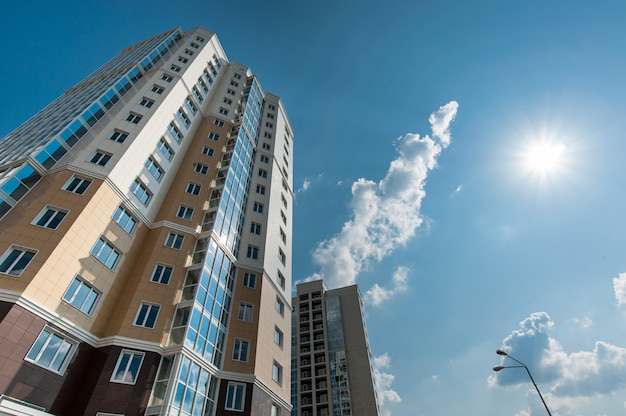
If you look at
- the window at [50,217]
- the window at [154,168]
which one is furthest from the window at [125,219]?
the window at [154,168]

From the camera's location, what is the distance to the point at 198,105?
1777 inches

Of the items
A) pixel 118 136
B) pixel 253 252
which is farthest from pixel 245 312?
pixel 118 136

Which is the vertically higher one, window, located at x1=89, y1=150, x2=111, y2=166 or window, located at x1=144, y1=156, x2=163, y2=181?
window, located at x1=144, y1=156, x2=163, y2=181

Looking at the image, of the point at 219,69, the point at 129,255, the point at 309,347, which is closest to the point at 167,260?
the point at 129,255

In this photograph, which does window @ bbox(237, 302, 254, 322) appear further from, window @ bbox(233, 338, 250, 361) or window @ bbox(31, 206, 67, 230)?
window @ bbox(31, 206, 67, 230)

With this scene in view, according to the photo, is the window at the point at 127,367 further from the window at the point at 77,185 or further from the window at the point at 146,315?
the window at the point at 77,185

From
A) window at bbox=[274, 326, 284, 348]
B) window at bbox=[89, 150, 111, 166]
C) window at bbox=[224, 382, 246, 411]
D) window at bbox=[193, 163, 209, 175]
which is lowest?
window at bbox=[224, 382, 246, 411]

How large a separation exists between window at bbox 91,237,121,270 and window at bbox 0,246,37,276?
12.2 feet

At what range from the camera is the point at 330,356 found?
74125 millimetres

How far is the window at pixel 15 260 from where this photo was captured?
19.6 m

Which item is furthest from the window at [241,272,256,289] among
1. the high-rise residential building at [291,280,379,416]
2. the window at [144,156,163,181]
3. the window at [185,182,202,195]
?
the high-rise residential building at [291,280,379,416]

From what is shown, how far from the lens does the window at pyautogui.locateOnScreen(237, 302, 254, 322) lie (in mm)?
30794

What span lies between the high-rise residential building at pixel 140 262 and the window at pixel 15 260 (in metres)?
0.08

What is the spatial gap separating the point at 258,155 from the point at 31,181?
28274mm
